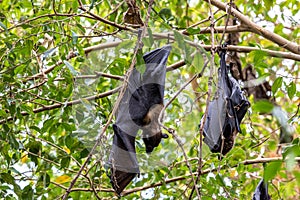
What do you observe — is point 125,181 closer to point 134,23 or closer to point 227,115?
point 227,115

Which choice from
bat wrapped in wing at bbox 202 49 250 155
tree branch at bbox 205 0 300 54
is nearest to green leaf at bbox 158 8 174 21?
tree branch at bbox 205 0 300 54

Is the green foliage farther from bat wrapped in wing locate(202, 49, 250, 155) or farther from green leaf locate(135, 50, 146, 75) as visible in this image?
green leaf locate(135, 50, 146, 75)

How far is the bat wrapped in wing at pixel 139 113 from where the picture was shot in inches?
94.0

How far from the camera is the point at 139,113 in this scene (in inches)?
94.4

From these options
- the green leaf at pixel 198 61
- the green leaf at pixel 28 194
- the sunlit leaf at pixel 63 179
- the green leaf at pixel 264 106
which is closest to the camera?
the green leaf at pixel 264 106

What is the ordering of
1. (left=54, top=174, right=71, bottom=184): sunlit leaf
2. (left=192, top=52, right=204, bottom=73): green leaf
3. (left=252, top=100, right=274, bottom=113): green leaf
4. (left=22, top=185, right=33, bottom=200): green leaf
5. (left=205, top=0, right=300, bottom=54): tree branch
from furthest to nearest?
(left=54, top=174, right=71, bottom=184): sunlit leaf, (left=22, top=185, right=33, bottom=200): green leaf, (left=205, top=0, right=300, bottom=54): tree branch, (left=192, top=52, right=204, bottom=73): green leaf, (left=252, top=100, right=274, bottom=113): green leaf

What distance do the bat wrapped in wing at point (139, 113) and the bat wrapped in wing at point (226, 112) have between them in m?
0.33

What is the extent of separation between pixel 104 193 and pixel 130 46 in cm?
147

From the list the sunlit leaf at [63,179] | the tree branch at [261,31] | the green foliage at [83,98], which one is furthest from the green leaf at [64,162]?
the tree branch at [261,31]

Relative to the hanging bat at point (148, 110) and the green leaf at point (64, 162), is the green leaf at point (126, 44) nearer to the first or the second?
the hanging bat at point (148, 110)

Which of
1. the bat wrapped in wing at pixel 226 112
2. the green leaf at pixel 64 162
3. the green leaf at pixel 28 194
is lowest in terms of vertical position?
the green leaf at pixel 28 194

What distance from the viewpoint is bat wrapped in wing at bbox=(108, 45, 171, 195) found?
2.39 meters

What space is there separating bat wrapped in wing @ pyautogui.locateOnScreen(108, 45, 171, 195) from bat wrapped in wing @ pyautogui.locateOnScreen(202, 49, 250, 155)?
33cm

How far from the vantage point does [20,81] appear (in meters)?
3.05
